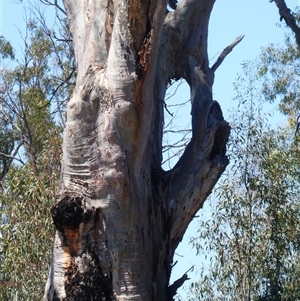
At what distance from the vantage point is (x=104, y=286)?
13.7 feet

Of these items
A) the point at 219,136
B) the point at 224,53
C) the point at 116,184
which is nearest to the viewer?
the point at 116,184

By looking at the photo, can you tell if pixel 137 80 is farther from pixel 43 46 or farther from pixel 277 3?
pixel 43 46

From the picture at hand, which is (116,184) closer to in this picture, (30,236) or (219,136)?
(219,136)

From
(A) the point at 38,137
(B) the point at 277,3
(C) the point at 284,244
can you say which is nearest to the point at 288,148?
(C) the point at 284,244

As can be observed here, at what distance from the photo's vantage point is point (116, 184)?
4230 millimetres

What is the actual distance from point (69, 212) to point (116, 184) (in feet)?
1.03

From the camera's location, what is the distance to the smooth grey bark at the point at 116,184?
13.7 feet

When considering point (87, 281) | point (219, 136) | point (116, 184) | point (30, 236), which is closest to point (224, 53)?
point (219, 136)

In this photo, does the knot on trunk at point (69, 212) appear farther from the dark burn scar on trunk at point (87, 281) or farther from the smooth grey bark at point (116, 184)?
the dark burn scar on trunk at point (87, 281)

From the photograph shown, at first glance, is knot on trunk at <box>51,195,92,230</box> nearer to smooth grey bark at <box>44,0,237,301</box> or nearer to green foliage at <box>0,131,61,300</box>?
smooth grey bark at <box>44,0,237,301</box>

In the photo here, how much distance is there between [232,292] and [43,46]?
6.73 metres

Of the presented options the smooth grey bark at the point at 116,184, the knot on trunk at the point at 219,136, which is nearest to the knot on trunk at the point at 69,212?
the smooth grey bark at the point at 116,184

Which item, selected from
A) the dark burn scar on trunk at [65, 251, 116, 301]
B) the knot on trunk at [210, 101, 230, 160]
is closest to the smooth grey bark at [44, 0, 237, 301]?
the dark burn scar on trunk at [65, 251, 116, 301]

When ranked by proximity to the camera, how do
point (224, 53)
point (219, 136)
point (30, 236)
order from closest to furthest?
1. point (219, 136)
2. point (224, 53)
3. point (30, 236)
